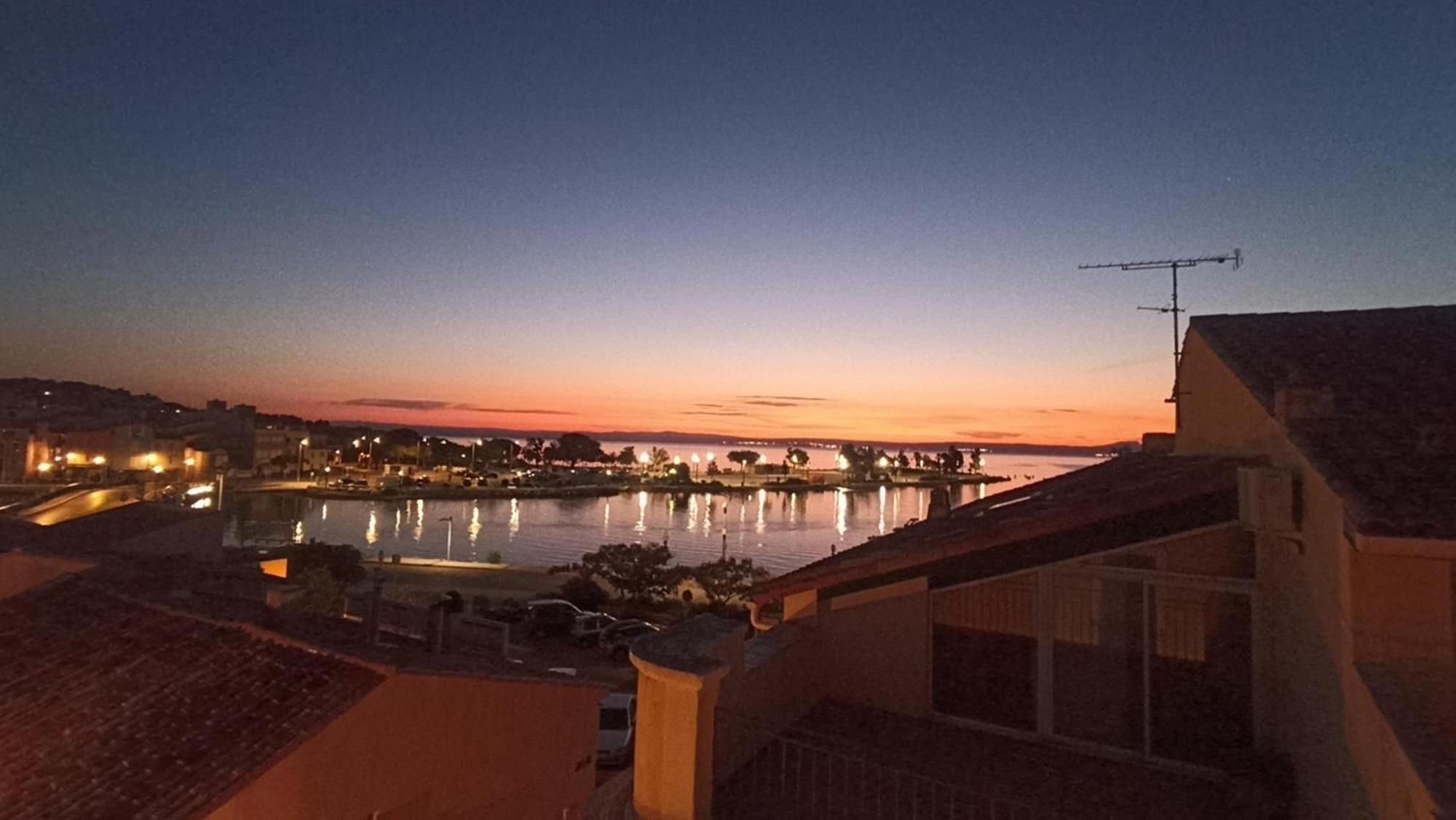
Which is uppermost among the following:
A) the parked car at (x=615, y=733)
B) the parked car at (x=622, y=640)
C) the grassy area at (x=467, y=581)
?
the parked car at (x=615, y=733)

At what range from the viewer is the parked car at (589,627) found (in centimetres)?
2325

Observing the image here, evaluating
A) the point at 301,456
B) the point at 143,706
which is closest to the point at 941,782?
the point at 143,706

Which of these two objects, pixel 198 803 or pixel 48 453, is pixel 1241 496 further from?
pixel 48 453

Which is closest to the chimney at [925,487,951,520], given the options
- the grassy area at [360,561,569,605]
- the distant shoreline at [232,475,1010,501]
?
the grassy area at [360,561,569,605]

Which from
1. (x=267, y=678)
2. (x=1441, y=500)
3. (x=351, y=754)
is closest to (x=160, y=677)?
(x=267, y=678)

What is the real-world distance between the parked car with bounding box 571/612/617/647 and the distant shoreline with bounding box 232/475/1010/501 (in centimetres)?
8204

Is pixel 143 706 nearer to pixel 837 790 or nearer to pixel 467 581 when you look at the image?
pixel 837 790

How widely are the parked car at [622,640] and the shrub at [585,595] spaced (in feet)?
20.7

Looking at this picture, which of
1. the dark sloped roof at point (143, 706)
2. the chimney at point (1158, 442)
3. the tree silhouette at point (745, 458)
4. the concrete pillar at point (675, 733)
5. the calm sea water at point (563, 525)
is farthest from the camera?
the tree silhouette at point (745, 458)

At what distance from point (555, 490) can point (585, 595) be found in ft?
303

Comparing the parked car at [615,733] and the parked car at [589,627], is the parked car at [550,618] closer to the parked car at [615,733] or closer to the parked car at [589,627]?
the parked car at [589,627]

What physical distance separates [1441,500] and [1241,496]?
137 cm

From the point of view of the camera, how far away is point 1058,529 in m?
5.51

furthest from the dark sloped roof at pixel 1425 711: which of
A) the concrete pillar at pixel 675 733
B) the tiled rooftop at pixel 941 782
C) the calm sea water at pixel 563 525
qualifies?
the calm sea water at pixel 563 525
